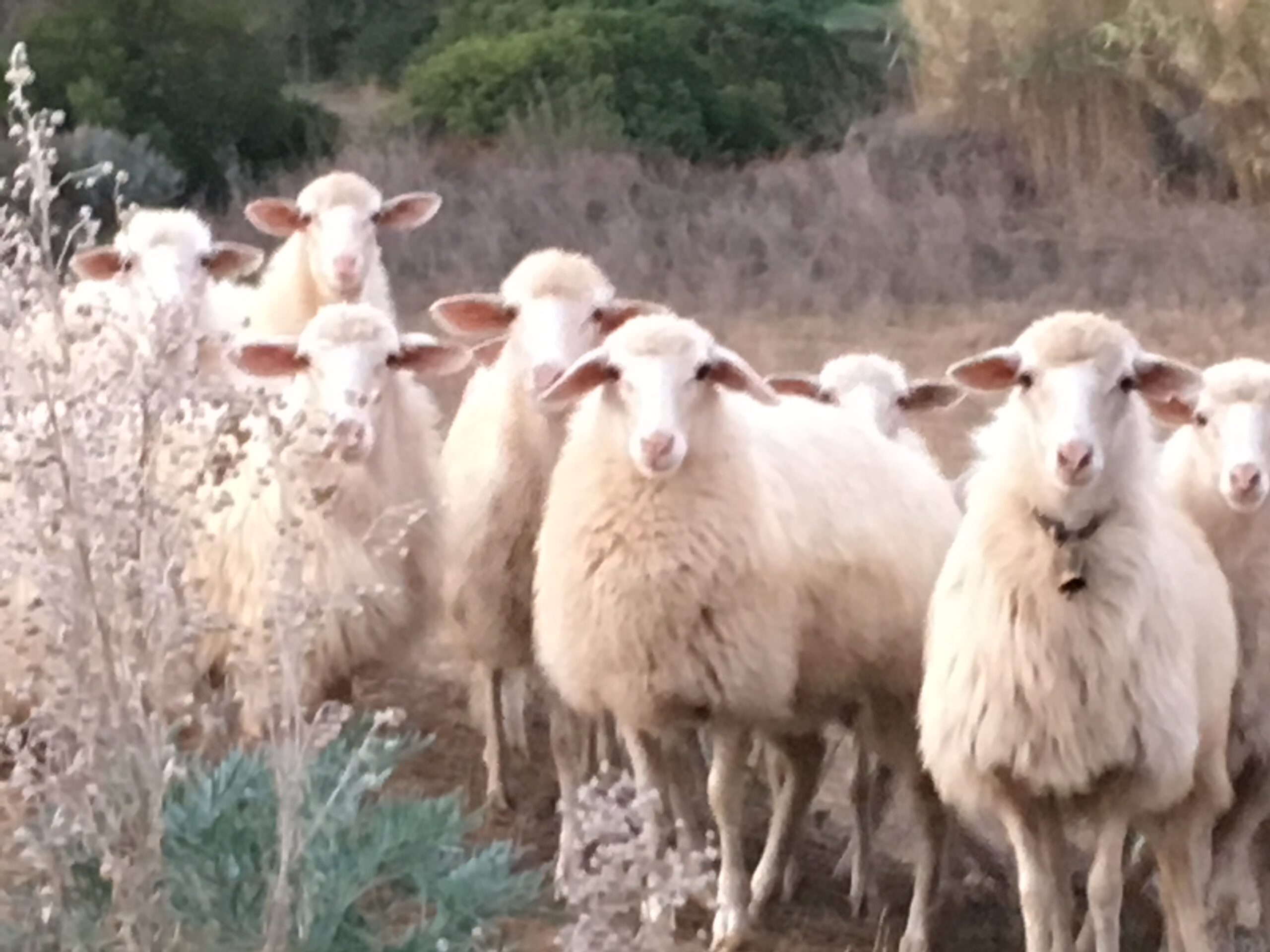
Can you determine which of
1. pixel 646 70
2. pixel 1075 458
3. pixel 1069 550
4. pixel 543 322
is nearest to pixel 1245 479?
pixel 1069 550

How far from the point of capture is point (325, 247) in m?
6.39

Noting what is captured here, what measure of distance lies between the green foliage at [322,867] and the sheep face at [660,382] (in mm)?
→ 1121

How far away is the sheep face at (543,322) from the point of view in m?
5.23

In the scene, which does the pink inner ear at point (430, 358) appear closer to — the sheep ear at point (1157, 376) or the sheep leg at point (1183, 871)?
the sheep ear at point (1157, 376)

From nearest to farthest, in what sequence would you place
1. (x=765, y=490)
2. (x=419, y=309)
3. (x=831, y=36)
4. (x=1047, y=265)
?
(x=765, y=490), (x=419, y=309), (x=1047, y=265), (x=831, y=36)

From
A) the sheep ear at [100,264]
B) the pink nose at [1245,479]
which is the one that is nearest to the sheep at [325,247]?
the sheep ear at [100,264]

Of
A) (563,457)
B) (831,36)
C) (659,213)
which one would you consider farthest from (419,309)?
(563,457)

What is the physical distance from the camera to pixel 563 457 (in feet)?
16.2

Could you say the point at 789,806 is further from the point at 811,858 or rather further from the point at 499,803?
the point at 499,803

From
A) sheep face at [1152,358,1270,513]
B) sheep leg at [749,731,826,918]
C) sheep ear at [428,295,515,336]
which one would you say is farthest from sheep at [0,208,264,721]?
sheep face at [1152,358,1270,513]

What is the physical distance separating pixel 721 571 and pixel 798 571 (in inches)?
10.4

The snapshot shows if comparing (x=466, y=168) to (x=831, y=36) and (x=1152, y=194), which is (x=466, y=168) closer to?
(x=831, y=36)

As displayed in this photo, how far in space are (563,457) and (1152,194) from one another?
9550 mm

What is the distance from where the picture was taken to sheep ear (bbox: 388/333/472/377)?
16.7 feet
